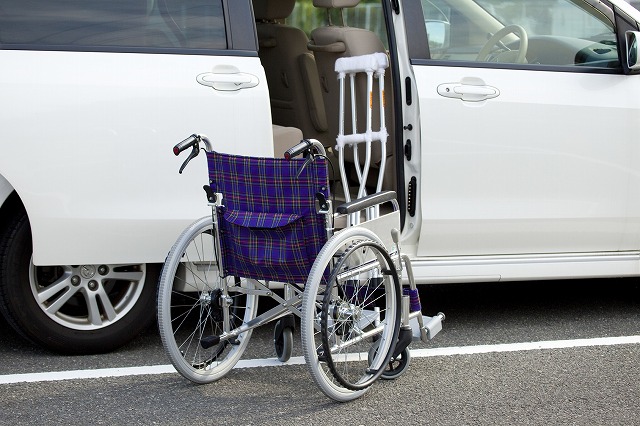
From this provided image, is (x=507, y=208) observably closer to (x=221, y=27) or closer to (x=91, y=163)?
(x=221, y=27)

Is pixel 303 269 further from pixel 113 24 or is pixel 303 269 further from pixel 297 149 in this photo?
pixel 113 24

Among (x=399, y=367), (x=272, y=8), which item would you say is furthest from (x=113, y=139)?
(x=272, y=8)

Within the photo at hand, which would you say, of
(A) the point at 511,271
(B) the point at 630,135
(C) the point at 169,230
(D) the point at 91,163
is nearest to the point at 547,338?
(A) the point at 511,271

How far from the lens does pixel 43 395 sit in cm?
436

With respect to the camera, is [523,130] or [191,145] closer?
[191,145]

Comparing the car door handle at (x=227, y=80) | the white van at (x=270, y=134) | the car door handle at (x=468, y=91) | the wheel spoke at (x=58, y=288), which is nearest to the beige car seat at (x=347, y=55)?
the white van at (x=270, y=134)

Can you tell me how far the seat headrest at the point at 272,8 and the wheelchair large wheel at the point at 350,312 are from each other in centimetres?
182

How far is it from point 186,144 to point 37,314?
3.49 ft

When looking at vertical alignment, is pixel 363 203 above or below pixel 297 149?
below

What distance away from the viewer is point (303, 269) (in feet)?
13.9

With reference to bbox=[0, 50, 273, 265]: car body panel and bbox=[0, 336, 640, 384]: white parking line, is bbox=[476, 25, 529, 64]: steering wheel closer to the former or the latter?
bbox=[0, 50, 273, 265]: car body panel

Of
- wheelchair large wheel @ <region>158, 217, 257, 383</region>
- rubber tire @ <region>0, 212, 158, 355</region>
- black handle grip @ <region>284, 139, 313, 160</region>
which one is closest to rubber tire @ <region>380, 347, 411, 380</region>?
wheelchair large wheel @ <region>158, 217, 257, 383</region>

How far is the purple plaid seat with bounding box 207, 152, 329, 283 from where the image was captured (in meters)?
4.16

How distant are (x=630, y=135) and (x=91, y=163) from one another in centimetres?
240
